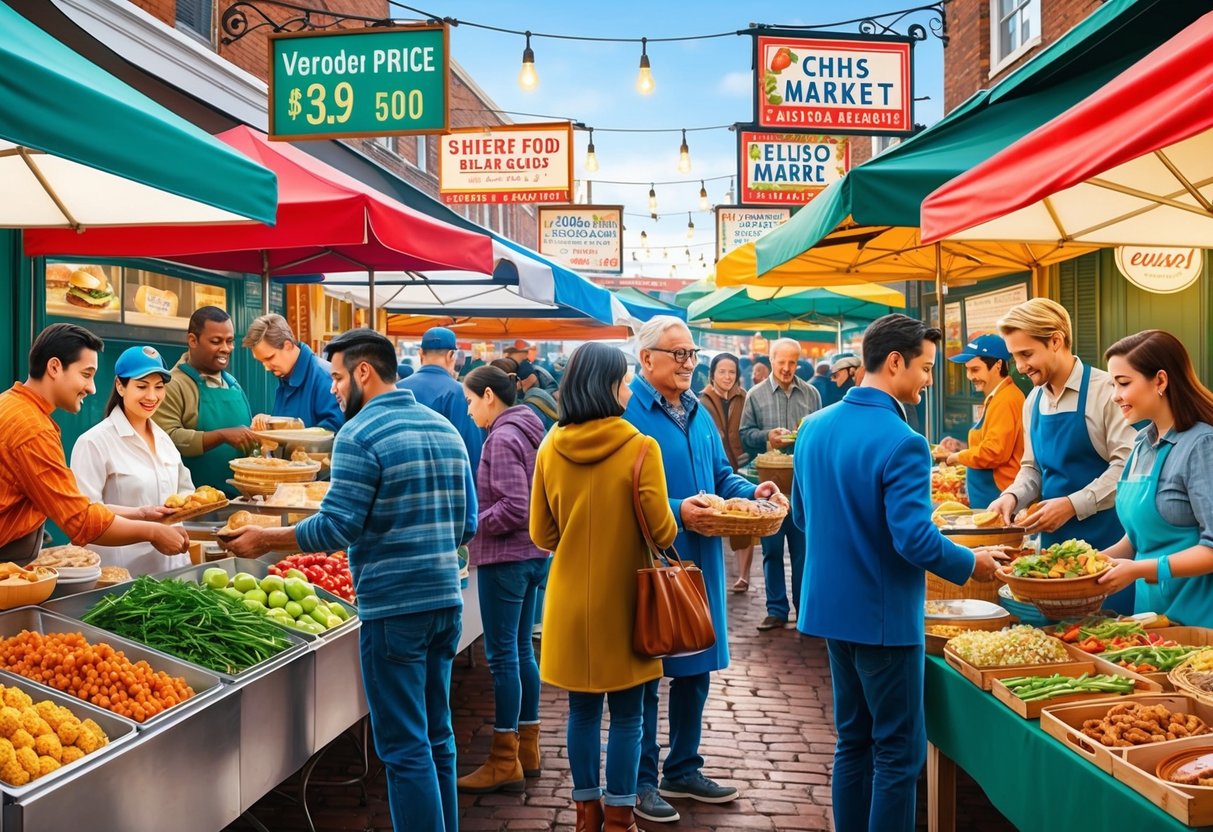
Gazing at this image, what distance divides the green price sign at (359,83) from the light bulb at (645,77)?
26.9ft

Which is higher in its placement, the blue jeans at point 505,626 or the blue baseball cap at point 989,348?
the blue baseball cap at point 989,348

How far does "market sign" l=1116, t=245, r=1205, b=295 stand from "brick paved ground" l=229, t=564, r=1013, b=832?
148 inches

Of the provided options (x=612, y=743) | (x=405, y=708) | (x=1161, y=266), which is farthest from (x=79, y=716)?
(x=1161, y=266)

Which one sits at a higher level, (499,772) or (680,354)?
(680,354)

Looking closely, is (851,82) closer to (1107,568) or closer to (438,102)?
(438,102)

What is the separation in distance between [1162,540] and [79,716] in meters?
4.11

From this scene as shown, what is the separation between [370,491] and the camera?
12.2 ft

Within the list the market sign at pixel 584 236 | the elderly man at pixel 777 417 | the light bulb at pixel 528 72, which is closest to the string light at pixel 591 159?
the market sign at pixel 584 236

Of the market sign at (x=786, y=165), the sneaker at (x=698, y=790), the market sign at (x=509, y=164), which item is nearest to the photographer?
the sneaker at (x=698, y=790)

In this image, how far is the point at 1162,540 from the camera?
4012 millimetres

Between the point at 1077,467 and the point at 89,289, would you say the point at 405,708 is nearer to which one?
the point at 1077,467

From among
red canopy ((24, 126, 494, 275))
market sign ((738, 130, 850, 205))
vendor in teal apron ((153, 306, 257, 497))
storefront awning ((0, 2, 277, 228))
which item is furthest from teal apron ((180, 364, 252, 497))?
market sign ((738, 130, 850, 205))

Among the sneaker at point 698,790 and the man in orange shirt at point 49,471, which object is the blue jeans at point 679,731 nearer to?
the sneaker at point 698,790

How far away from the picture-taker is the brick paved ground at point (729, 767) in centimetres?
485
